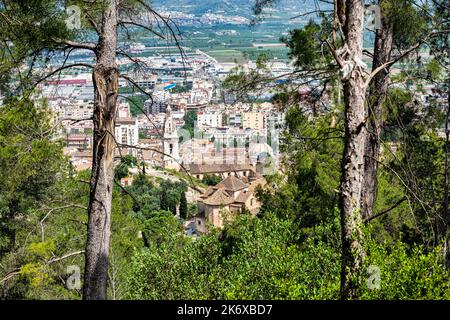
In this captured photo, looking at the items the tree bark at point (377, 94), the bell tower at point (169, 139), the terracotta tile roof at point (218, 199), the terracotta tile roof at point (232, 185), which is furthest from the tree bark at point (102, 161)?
the terracotta tile roof at point (232, 185)

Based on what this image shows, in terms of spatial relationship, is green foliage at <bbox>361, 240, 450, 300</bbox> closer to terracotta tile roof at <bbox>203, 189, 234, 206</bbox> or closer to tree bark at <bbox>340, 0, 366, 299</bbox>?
tree bark at <bbox>340, 0, 366, 299</bbox>

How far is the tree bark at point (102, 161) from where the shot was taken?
3930 mm

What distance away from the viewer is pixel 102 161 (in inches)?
158

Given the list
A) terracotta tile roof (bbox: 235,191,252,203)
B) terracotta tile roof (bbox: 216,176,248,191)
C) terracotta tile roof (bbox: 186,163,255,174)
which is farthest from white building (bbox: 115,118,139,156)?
terracotta tile roof (bbox: 186,163,255,174)

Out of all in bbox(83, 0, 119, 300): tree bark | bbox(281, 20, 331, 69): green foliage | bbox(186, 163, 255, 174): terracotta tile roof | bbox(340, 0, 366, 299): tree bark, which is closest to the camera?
bbox(340, 0, 366, 299): tree bark

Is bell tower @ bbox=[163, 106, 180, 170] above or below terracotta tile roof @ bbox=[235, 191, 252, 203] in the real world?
above

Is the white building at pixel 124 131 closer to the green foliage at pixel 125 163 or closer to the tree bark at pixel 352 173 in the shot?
the green foliage at pixel 125 163

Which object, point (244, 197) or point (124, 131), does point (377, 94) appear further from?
point (244, 197)

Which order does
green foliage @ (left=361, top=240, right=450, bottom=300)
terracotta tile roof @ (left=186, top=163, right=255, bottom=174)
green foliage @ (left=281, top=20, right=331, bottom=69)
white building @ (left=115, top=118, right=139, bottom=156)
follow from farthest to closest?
1. terracotta tile roof @ (left=186, top=163, right=255, bottom=174)
2. white building @ (left=115, top=118, right=139, bottom=156)
3. green foliage @ (left=281, top=20, right=331, bottom=69)
4. green foliage @ (left=361, top=240, right=450, bottom=300)

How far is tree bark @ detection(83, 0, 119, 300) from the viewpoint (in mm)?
3930

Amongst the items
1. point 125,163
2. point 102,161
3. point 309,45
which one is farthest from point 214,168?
point 102,161
